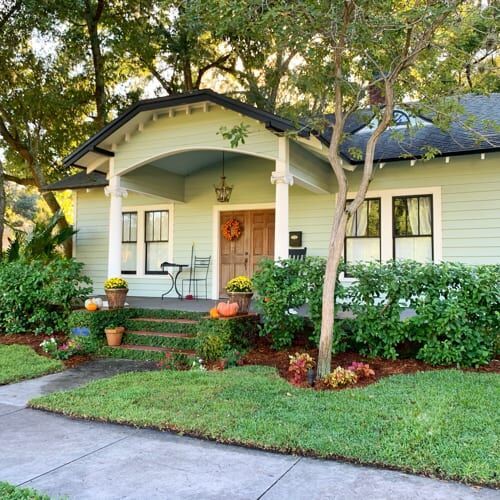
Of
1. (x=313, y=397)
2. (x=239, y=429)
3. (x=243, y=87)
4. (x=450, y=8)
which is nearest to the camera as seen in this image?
(x=239, y=429)

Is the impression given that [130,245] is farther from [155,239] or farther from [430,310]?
[430,310]

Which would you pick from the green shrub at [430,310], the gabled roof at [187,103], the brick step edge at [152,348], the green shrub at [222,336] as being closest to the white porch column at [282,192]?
the gabled roof at [187,103]

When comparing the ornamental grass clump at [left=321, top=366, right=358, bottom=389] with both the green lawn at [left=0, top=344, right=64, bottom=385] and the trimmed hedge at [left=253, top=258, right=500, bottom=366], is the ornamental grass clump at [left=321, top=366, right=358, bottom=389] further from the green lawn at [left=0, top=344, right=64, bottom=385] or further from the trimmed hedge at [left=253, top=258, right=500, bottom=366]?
the green lawn at [left=0, top=344, right=64, bottom=385]

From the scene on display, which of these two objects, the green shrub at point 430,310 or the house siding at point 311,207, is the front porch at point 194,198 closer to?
the house siding at point 311,207

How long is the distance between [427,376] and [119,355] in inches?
180

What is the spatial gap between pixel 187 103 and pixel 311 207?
3457 mm

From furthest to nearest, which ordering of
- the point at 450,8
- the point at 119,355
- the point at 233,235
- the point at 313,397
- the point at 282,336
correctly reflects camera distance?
the point at 233,235, the point at 119,355, the point at 282,336, the point at 450,8, the point at 313,397

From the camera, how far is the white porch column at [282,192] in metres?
7.08

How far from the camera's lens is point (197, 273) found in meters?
10.8

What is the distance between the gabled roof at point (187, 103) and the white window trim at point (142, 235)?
284cm

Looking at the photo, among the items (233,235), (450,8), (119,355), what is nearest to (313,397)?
(119,355)

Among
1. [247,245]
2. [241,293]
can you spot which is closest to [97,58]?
[247,245]

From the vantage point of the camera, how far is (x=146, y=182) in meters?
9.48

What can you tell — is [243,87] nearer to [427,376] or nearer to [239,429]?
[427,376]
